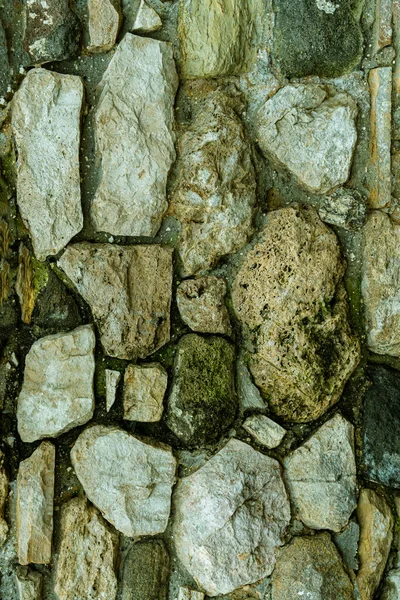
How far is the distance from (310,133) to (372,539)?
1.21m

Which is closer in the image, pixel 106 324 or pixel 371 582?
pixel 106 324

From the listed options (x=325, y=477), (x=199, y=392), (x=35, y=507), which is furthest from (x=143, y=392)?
(x=325, y=477)

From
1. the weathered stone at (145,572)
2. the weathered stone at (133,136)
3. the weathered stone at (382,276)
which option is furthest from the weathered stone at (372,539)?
the weathered stone at (133,136)

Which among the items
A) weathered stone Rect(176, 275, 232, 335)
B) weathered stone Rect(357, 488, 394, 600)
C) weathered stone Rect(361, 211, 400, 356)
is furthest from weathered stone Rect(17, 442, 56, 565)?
weathered stone Rect(361, 211, 400, 356)

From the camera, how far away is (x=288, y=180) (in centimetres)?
199

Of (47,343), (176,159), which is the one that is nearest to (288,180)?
(176,159)

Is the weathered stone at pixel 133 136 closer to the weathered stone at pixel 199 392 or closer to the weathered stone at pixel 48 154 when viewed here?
the weathered stone at pixel 48 154

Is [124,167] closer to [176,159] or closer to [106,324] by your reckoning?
[176,159]

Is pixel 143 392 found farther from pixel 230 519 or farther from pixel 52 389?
pixel 230 519

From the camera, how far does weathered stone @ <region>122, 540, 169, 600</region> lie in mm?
1877

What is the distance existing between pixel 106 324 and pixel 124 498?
491mm

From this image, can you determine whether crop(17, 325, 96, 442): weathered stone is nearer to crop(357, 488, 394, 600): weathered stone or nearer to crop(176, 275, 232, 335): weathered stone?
crop(176, 275, 232, 335): weathered stone

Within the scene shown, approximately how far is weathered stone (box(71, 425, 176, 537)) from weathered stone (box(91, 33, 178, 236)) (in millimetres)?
589

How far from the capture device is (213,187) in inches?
73.1
